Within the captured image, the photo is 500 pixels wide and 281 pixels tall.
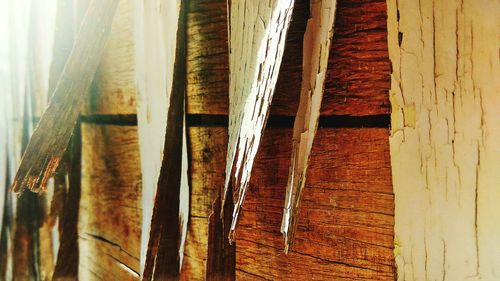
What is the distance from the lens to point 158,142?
39.0 inches

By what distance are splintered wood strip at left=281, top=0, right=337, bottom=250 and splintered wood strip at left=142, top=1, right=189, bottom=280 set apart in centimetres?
32

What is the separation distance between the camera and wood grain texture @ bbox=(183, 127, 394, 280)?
2.54ft

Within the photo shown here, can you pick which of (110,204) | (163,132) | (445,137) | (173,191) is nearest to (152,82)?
(163,132)

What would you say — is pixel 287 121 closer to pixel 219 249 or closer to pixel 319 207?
pixel 319 207

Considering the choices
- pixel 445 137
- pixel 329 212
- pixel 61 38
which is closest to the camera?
pixel 445 137

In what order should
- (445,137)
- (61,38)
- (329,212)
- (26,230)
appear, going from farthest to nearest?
(26,230) → (61,38) → (329,212) → (445,137)

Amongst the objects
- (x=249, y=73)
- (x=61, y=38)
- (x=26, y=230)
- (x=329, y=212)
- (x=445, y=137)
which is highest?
(x=61, y=38)

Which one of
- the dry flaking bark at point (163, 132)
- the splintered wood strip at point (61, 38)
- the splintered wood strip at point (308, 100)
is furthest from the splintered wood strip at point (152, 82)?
the splintered wood strip at point (308, 100)

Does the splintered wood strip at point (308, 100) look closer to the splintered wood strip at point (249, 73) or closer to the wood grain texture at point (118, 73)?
the splintered wood strip at point (249, 73)

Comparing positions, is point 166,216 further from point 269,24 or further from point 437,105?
point 437,105

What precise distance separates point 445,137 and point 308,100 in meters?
0.23

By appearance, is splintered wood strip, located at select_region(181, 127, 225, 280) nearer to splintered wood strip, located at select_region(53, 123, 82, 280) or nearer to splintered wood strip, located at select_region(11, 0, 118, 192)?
splintered wood strip, located at select_region(11, 0, 118, 192)

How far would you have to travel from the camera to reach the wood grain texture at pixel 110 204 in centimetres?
→ 112

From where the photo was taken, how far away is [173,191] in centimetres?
95
